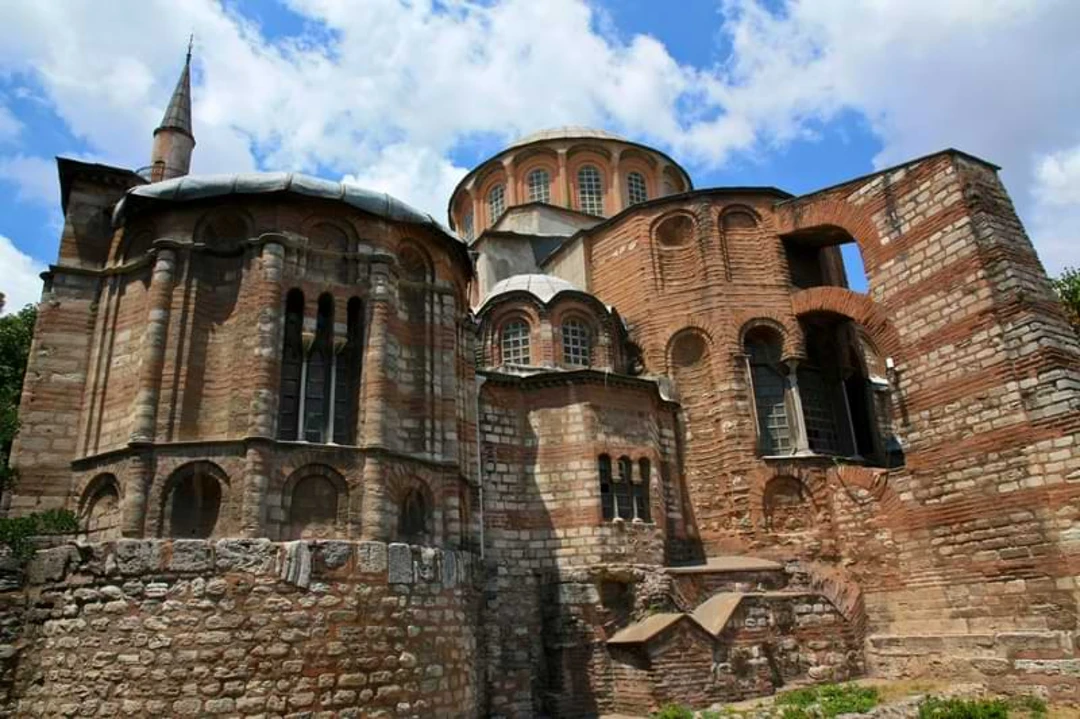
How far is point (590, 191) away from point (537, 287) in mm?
8760

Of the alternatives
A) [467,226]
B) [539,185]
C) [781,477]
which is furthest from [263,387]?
[467,226]

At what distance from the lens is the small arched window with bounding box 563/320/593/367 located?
1933cm

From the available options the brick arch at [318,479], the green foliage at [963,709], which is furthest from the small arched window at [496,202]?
the green foliage at [963,709]

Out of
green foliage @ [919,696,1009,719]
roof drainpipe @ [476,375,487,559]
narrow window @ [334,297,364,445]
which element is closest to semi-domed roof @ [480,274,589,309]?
roof drainpipe @ [476,375,487,559]

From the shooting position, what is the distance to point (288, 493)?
38.1ft

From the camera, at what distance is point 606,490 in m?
16.6

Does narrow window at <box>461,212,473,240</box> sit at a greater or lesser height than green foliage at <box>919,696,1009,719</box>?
greater

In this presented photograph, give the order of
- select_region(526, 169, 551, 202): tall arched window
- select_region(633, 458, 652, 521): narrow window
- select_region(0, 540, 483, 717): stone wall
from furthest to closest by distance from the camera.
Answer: select_region(526, 169, 551, 202): tall arched window, select_region(633, 458, 652, 521): narrow window, select_region(0, 540, 483, 717): stone wall

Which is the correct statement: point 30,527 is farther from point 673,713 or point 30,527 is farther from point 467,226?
point 467,226

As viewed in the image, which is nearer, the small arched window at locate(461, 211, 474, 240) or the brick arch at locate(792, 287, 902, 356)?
the brick arch at locate(792, 287, 902, 356)

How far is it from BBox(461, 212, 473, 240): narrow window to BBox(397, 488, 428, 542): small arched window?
17.5m

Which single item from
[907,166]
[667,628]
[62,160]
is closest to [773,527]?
[667,628]

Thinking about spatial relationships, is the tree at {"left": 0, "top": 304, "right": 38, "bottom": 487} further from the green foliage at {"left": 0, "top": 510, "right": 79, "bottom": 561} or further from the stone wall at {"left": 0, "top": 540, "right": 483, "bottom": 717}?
the stone wall at {"left": 0, "top": 540, "right": 483, "bottom": 717}

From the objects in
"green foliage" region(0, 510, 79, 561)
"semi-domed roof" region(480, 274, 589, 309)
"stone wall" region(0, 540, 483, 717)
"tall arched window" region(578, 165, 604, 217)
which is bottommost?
"stone wall" region(0, 540, 483, 717)
